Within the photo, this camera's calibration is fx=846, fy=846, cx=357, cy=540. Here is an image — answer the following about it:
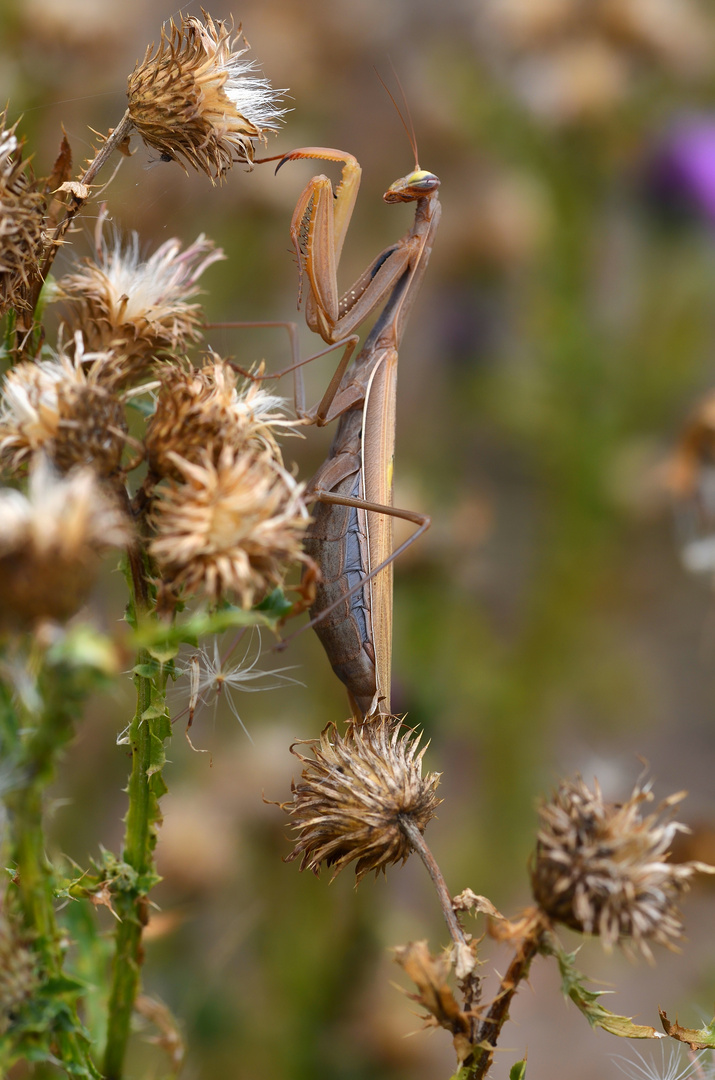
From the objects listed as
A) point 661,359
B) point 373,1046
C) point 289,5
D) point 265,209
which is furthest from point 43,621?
point 289,5

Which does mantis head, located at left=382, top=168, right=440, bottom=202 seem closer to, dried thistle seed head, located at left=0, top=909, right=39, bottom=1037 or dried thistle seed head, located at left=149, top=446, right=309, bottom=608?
dried thistle seed head, located at left=149, top=446, right=309, bottom=608

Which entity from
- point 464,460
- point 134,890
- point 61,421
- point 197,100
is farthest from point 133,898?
point 464,460

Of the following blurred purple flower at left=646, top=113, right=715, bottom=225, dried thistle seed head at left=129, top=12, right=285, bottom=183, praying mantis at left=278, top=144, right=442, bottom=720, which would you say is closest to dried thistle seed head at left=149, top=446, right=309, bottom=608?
dried thistle seed head at left=129, top=12, right=285, bottom=183

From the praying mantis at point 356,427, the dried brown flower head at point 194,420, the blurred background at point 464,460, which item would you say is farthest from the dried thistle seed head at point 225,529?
the blurred background at point 464,460

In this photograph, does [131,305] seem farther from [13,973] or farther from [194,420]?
[13,973]

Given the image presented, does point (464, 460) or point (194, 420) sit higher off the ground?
point (464, 460)

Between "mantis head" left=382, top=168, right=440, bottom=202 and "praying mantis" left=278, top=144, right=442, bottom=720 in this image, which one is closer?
"praying mantis" left=278, top=144, right=442, bottom=720

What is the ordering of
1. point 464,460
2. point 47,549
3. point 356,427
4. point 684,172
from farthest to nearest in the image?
point 464,460, point 684,172, point 356,427, point 47,549
